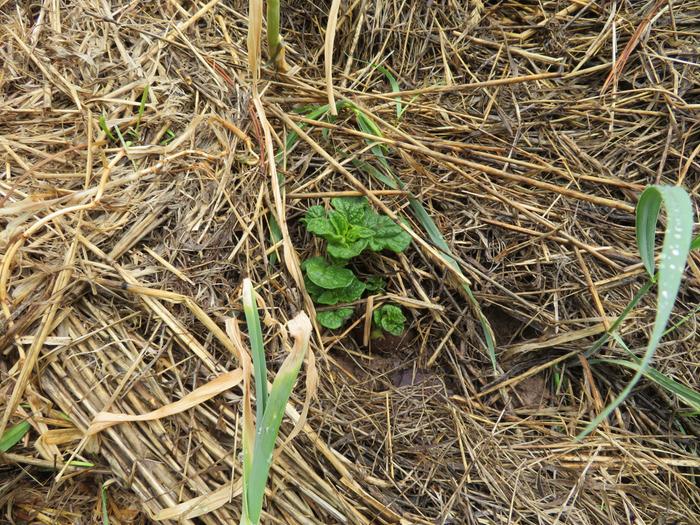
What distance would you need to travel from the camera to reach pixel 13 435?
3.64ft

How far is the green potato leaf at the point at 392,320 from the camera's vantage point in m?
1.35

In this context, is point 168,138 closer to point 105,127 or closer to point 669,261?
point 105,127

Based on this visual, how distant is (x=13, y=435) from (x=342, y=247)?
2.55ft

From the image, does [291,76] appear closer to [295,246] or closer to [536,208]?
[295,246]

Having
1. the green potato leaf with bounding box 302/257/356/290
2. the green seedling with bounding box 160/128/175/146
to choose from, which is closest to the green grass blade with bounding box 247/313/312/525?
the green potato leaf with bounding box 302/257/356/290

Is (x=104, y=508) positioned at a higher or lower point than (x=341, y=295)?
lower

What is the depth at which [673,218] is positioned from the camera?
80cm

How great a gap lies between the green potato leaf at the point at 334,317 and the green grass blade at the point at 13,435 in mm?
644

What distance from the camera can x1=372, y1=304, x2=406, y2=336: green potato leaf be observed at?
135 centimetres

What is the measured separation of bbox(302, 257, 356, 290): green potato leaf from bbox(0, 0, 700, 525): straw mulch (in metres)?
0.07

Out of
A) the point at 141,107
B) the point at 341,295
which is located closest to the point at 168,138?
the point at 141,107

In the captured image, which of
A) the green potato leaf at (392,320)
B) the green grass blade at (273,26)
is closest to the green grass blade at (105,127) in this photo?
the green grass blade at (273,26)

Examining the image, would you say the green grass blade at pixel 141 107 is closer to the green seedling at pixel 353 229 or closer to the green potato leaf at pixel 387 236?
the green seedling at pixel 353 229

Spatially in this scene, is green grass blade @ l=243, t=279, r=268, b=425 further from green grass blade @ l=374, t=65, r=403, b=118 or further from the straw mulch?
green grass blade @ l=374, t=65, r=403, b=118
